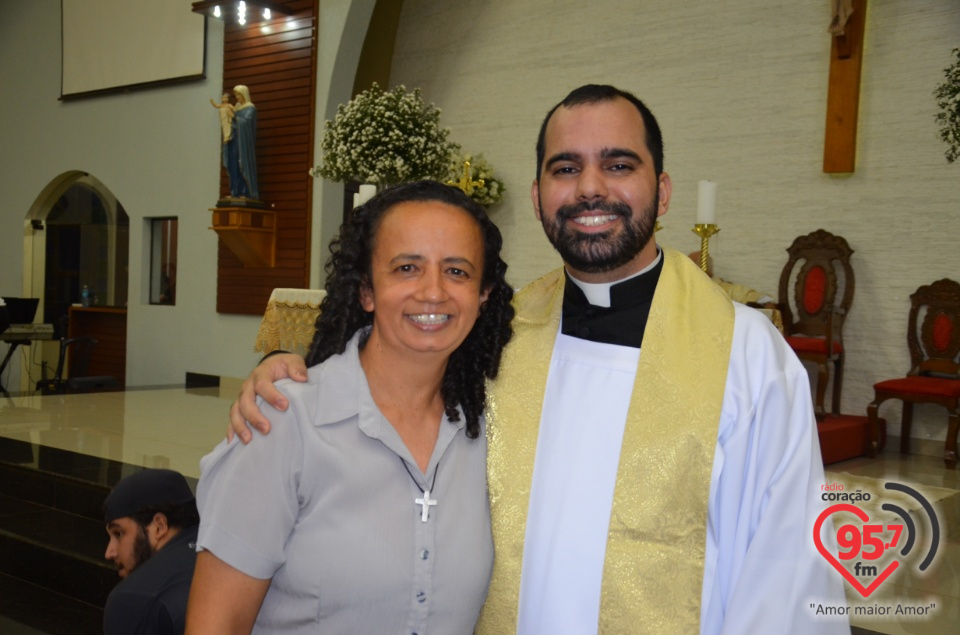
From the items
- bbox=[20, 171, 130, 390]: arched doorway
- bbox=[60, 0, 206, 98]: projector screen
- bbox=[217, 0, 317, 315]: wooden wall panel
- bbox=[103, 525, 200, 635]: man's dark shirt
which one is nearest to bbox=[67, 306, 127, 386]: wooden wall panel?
bbox=[20, 171, 130, 390]: arched doorway

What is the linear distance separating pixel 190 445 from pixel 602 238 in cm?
497

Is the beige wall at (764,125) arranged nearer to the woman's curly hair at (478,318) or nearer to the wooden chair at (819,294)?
the wooden chair at (819,294)

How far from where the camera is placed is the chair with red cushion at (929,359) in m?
6.03

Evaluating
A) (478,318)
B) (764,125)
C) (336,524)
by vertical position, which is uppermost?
(764,125)

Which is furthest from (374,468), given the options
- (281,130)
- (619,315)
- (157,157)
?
(157,157)

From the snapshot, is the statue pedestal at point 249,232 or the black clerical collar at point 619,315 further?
the statue pedestal at point 249,232

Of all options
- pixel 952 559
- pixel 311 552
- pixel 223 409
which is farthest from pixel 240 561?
pixel 223 409

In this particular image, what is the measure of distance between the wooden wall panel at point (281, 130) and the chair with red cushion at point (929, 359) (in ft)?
18.7

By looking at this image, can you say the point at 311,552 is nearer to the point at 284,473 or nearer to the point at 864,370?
the point at 284,473

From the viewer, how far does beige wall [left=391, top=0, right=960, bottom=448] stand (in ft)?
21.8

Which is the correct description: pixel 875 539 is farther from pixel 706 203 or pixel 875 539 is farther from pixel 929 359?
pixel 929 359

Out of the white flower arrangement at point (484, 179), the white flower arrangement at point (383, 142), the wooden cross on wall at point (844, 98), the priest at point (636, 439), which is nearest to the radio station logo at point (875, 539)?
the priest at point (636, 439)

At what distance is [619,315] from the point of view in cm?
198

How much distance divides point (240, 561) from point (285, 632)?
18 cm
